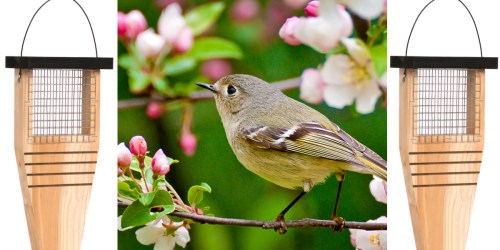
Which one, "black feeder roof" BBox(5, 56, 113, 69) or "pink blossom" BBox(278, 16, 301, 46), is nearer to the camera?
"black feeder roof" BBox(5, 56, 113, 69)

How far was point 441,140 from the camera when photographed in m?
3.78

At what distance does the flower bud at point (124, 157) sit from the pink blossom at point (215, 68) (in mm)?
426

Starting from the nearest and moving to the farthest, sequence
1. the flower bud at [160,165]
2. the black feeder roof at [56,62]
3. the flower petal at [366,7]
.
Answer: the black feeder roof at [56,62] → the flower bud at [160,165] → the flower petal at [366,7]

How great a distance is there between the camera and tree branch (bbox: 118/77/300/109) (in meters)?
3.70

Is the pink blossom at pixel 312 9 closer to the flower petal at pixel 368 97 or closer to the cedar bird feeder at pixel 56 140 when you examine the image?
the flower petal at pixel 368 97

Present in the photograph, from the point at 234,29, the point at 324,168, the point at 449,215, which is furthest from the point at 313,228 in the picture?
the point at 234,29

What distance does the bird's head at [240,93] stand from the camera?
12.3ft

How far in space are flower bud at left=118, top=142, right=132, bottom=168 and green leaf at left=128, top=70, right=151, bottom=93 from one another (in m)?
0.23

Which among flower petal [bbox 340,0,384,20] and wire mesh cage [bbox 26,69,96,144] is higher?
flower petal [bbox 340,0,384,20]

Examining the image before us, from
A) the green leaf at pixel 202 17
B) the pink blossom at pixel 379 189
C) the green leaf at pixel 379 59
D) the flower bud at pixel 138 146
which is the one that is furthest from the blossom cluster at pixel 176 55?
the pink blossom at pixel 379 189

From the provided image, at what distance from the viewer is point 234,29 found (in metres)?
3.75

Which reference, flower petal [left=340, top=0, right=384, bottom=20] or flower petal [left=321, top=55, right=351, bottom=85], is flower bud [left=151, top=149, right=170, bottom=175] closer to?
flower petal [left=321, top=55, right=351, bottom=85]

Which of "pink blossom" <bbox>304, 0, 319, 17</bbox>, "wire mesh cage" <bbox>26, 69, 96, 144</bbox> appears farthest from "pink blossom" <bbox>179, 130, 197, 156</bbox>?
"pink blossom" <bbox>304, 0, 319, 17</bbox>

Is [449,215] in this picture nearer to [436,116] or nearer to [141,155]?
[436,116]
